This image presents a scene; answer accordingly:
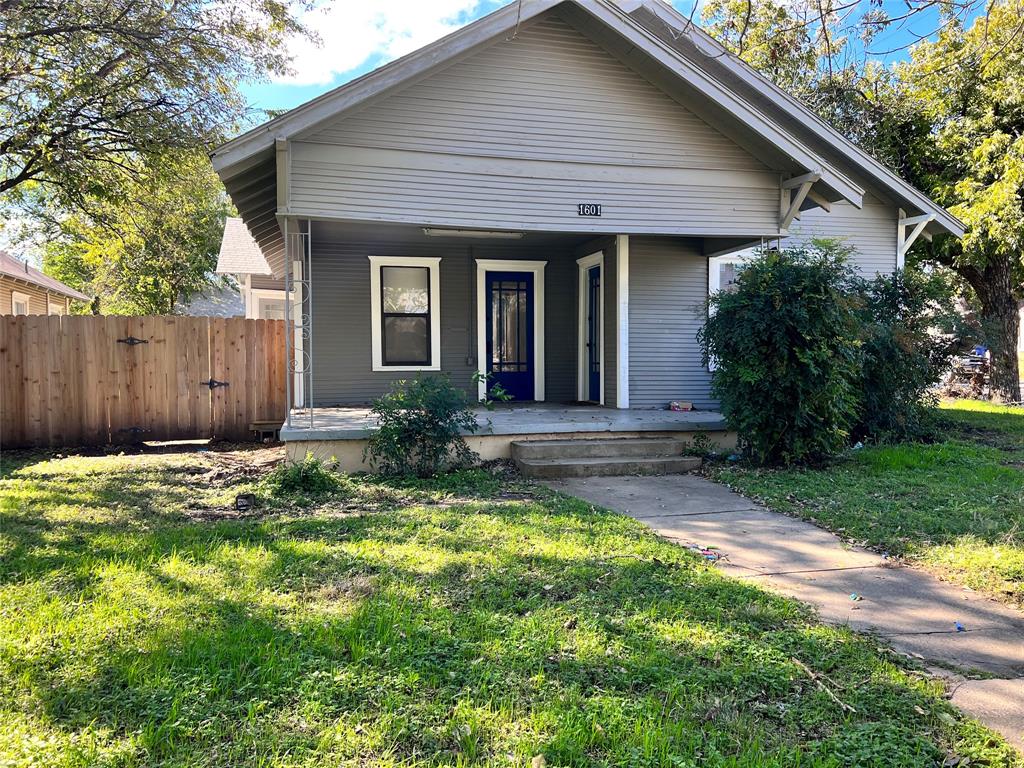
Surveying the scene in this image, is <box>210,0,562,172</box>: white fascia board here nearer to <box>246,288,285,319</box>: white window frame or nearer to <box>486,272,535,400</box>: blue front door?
<box>486,272,535,400</box>: blue front door

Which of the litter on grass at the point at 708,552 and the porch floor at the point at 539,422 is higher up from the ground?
the porch floor at the point at 539,422

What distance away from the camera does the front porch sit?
754cm

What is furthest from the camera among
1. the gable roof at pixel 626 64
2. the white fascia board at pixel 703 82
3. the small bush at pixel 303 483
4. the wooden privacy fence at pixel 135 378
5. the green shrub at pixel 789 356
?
the wooden privacy fence at pixel 135 378

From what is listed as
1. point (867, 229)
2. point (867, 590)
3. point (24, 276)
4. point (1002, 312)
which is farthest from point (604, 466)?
point (24, 276)

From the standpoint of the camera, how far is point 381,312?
10953mm

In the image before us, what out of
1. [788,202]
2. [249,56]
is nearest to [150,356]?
[249,56]

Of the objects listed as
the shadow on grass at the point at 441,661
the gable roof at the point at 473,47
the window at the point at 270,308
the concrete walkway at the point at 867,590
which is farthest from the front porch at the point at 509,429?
the window at the point at 270,308

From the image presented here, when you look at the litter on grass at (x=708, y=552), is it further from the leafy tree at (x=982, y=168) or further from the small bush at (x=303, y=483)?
the leafy tree at (x=982, y=168)

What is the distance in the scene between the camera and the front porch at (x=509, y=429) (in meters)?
7.54

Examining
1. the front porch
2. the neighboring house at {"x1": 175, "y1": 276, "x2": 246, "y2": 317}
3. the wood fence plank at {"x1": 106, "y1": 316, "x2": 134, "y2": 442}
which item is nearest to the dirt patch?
the front porch

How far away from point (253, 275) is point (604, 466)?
37.7ft

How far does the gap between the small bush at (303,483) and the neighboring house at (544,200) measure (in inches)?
54.3

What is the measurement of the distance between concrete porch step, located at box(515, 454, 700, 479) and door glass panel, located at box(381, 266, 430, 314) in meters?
4.32

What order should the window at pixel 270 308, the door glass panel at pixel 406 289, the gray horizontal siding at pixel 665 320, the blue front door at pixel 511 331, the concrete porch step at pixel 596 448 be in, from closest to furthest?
1. the concrete porch step at pixel 596 448
2. the gray horizontal siding at pixel 665 320
3. the door glass panel at pixel 406 289
4. the blue front door at pixel 511 331
5. the window at pixel 270 308
